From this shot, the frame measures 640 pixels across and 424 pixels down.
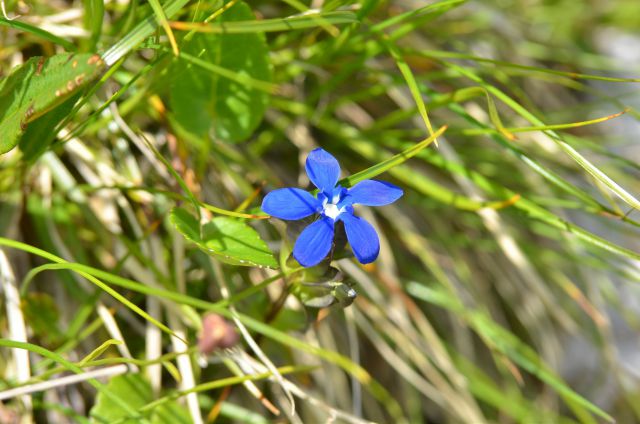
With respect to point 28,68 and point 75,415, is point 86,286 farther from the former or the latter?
point 28,68

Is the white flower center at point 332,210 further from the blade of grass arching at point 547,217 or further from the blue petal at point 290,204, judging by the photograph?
the blade of grass arching at point 547,217

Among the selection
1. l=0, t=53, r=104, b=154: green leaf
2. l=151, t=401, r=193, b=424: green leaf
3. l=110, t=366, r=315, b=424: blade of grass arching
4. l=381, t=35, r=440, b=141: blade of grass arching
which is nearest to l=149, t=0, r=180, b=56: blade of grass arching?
l=0, t=53, r=104, b=154: green leaf

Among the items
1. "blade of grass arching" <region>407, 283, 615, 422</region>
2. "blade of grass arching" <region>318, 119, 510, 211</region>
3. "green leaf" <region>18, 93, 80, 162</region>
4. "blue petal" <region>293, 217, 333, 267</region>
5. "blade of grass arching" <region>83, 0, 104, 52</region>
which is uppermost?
"blade of grass arching" <region>83, 0, 104, 52</region>

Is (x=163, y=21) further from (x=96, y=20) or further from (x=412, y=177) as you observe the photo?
(x=412, y=177)

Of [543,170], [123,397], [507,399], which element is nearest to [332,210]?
[543,170]

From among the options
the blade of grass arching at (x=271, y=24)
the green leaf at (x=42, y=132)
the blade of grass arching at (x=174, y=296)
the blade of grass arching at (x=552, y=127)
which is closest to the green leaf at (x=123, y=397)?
the blade of grass arching at (x=174, y=296)

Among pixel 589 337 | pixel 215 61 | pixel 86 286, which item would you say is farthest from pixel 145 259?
pixel 589 337

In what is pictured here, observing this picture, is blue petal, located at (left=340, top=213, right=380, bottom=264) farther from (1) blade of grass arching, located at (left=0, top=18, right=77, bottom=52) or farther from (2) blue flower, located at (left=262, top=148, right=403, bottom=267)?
(1) blade of grass arching, located at (left=0, top=18, right=77, bottom=52)
